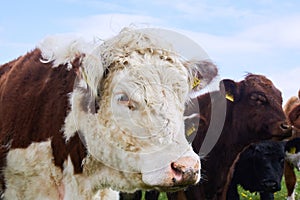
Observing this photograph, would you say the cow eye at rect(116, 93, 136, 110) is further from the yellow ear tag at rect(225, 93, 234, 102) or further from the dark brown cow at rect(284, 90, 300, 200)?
the dark brown cow at rect(284, 90, 300, 200)

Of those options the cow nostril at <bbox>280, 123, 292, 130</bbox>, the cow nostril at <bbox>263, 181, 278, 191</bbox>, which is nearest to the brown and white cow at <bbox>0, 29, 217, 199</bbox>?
the cow nostril at <bbox>280, 123, 292, 130</bbox>

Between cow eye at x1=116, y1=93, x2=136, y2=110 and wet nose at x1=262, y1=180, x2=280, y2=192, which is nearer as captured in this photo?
cow eye at x1=116, y1=93, x2=136, y2=110

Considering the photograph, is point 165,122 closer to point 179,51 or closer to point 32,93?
point 179,51

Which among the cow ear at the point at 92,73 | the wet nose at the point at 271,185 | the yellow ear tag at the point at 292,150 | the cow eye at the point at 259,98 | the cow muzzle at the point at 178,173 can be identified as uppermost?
the cow ear at the point at 92,73

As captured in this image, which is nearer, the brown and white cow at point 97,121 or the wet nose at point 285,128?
the brown and white cow at point 97,121

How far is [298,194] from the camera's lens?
1263cm

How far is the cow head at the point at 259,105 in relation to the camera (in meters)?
7.94

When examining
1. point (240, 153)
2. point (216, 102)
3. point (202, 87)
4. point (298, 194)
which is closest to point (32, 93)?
point (202, 87)

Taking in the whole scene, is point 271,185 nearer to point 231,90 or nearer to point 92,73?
point 231,90

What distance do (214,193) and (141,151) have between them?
424cm

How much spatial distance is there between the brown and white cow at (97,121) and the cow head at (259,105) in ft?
10.6

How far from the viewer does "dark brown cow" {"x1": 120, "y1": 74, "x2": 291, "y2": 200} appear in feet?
26.3

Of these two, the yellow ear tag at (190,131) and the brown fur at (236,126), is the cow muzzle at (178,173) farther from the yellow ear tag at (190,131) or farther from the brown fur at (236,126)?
the brown fur at (236,126)

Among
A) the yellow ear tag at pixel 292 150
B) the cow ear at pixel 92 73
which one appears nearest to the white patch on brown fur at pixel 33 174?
the cow ear at pixel 92 73
